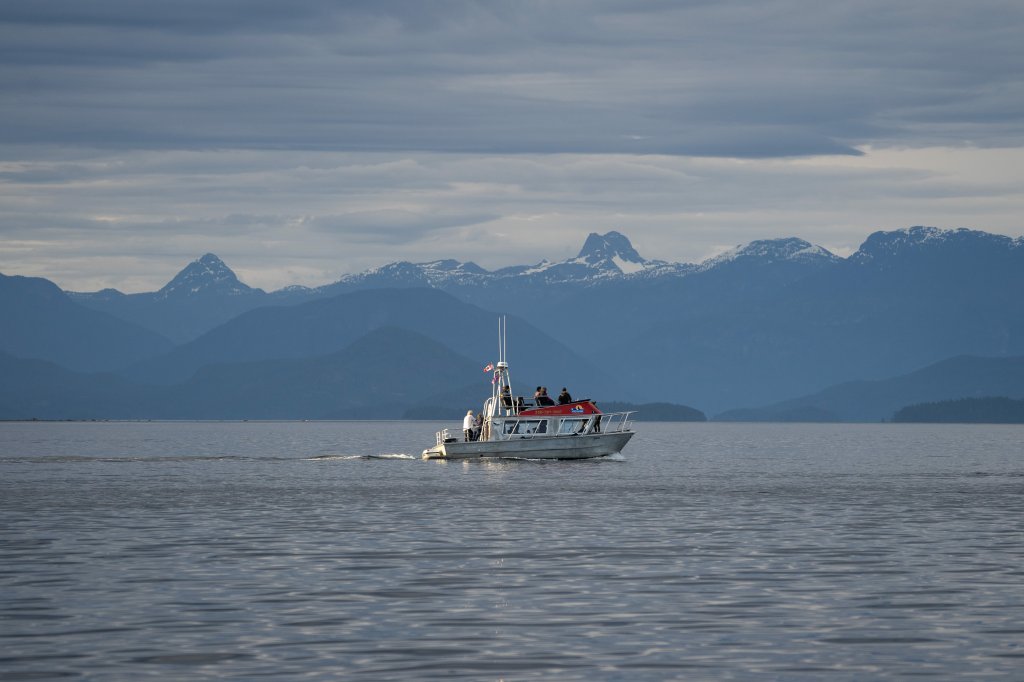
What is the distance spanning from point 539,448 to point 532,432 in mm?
1443

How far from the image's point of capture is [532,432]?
4970 inches

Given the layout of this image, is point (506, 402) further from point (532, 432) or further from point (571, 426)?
point (571, 426)

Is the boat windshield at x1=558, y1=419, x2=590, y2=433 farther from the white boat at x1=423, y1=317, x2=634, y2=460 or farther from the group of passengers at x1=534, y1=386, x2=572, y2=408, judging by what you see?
the group of passengers at x1=534, y1=386, x2=572, y2=408

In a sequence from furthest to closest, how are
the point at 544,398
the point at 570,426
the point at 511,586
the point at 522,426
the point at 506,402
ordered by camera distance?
the point at 570,426, the point at 544,398, the point at 522,426, the point at 506,402, the point at 511,586

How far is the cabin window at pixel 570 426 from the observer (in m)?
128

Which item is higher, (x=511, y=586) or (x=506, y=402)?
(x=506, y=402)

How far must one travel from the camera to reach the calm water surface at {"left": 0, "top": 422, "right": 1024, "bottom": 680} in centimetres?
3177

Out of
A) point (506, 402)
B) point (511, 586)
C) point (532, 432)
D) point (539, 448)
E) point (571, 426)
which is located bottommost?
point (511, 586)

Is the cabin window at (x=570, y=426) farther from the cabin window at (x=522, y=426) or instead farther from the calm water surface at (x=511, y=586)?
the calm water surface at (x=511, y=586)

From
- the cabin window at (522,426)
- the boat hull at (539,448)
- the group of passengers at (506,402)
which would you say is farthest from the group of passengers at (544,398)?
the boat hull at (539,448)

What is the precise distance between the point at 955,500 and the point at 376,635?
5499cm

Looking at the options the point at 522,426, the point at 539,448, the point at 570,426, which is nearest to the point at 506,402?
the point at 522,426

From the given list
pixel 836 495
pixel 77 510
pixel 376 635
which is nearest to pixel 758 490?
pixel 836 495

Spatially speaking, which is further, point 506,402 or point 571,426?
point 571,426
